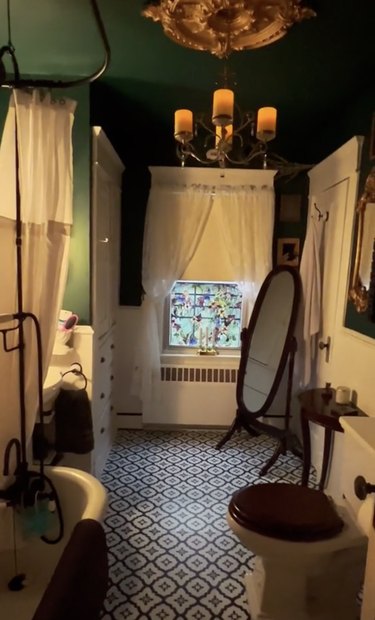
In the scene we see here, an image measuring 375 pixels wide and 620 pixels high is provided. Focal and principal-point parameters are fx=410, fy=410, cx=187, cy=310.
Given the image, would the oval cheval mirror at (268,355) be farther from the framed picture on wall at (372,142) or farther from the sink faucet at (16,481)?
the sink faucet at (16,481)

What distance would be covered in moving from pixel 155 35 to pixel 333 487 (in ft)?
9.23

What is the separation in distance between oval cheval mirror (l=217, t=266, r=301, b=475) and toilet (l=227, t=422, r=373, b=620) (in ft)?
4.11

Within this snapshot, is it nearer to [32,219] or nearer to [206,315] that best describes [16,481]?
[32,219]

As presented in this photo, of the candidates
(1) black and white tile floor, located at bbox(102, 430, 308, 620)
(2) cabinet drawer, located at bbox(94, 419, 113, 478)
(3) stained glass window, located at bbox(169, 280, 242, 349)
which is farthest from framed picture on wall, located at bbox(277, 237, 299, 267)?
(2) cabinet drawer, located at bbox(94, 419, 113, 478)

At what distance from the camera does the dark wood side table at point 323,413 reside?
2254 mm

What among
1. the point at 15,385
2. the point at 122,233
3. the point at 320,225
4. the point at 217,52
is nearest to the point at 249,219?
the point at 320,225

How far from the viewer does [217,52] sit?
1935 mm

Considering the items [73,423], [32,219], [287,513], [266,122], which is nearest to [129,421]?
[73,423]

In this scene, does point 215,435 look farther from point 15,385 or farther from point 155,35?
point 155,35

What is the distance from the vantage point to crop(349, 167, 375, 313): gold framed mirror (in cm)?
223

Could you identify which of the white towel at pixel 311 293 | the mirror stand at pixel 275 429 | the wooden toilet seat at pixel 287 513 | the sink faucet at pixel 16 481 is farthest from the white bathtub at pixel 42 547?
the white towel at pixel 311 293

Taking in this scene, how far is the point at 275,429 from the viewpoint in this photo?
3232mm

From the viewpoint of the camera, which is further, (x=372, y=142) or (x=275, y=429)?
(x=275, y=429)

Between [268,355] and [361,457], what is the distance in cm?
188
